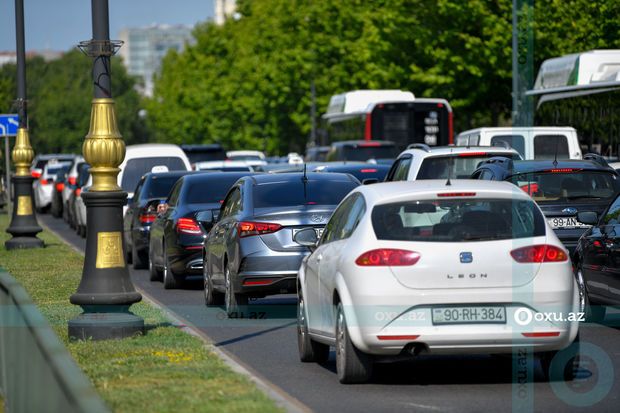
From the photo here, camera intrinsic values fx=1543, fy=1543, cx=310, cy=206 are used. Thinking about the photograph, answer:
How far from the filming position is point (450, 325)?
10.1 m

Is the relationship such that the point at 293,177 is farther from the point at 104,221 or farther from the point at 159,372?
the point at 159,372

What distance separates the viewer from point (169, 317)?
15.1 m

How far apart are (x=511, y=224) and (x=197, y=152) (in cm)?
3065

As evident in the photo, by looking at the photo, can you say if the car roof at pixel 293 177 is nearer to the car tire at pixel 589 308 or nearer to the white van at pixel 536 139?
the car tire at pixel 589 308

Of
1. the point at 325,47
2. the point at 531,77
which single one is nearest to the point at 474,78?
the point at 531,77

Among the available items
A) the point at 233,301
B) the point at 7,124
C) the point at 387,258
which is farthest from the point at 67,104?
the point at 387,258

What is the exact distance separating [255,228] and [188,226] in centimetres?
466

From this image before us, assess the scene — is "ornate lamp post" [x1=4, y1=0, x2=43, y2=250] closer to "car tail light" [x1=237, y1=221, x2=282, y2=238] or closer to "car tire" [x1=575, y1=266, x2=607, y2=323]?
"car tail light" [x1=237, y1=221, x2=282, y2=238]

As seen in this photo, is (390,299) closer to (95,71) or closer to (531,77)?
(95,71)

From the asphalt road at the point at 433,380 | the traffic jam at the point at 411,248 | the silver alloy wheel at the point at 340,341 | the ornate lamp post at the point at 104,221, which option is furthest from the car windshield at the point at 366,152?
the silver alloy wheel at the point at 340,341

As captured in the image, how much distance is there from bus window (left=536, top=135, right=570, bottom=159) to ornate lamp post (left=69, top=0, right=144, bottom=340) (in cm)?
1488

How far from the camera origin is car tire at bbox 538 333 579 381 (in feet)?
34.8

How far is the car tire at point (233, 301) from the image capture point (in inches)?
616

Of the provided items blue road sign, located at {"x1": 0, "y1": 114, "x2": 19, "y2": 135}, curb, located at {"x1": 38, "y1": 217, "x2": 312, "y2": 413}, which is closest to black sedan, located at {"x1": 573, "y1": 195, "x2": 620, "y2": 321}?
curb, located at {"x1": 38, "y1": 217, "x2": 312, "y2": 413}
